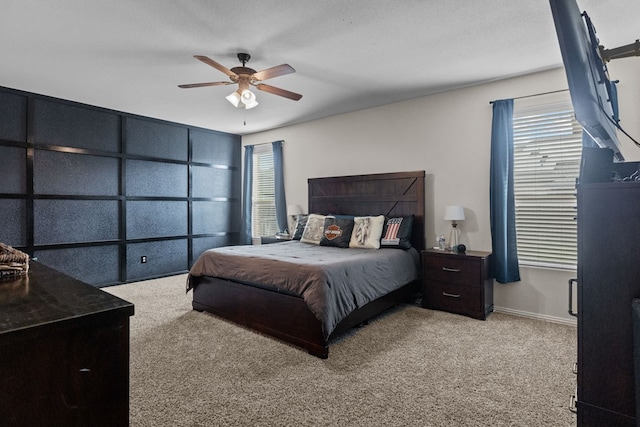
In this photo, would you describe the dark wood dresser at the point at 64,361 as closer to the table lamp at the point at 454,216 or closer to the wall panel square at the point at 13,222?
the table lamp at the point at 454,216

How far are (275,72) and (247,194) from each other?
12.3 feet

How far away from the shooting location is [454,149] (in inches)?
162

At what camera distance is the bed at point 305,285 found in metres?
2.80

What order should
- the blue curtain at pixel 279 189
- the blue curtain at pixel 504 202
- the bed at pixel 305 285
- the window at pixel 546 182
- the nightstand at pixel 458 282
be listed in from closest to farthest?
1. the bed at pixel 305 285
2. the window at pixel 546 182
3. the nightstand at pixel 458 282
4. the blue curtain at pixel 504 202
5. the blue curtain at pixel 279 189

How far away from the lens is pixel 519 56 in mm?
3199

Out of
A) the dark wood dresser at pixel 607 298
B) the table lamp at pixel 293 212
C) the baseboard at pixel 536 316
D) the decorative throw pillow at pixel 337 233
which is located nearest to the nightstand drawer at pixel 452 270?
the baseboard at pixel 536 316

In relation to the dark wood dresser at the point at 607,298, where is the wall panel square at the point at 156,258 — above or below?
below

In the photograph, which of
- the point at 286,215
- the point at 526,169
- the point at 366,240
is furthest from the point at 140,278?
the point at 526,169

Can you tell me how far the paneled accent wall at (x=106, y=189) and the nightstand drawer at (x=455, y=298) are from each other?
13.5 feet

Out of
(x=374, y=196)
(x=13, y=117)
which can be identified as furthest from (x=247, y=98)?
(x=13, y=117)

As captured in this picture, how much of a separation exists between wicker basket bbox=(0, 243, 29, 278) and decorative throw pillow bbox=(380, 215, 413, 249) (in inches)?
135

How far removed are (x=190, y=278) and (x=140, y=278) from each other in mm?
1965

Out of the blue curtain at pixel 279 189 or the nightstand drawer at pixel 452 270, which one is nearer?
→ the nightstand drawer at pixel 452 270

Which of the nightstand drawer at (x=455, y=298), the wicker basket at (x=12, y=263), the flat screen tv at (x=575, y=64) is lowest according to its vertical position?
the nightstand drawer at (x=455, y=298)
